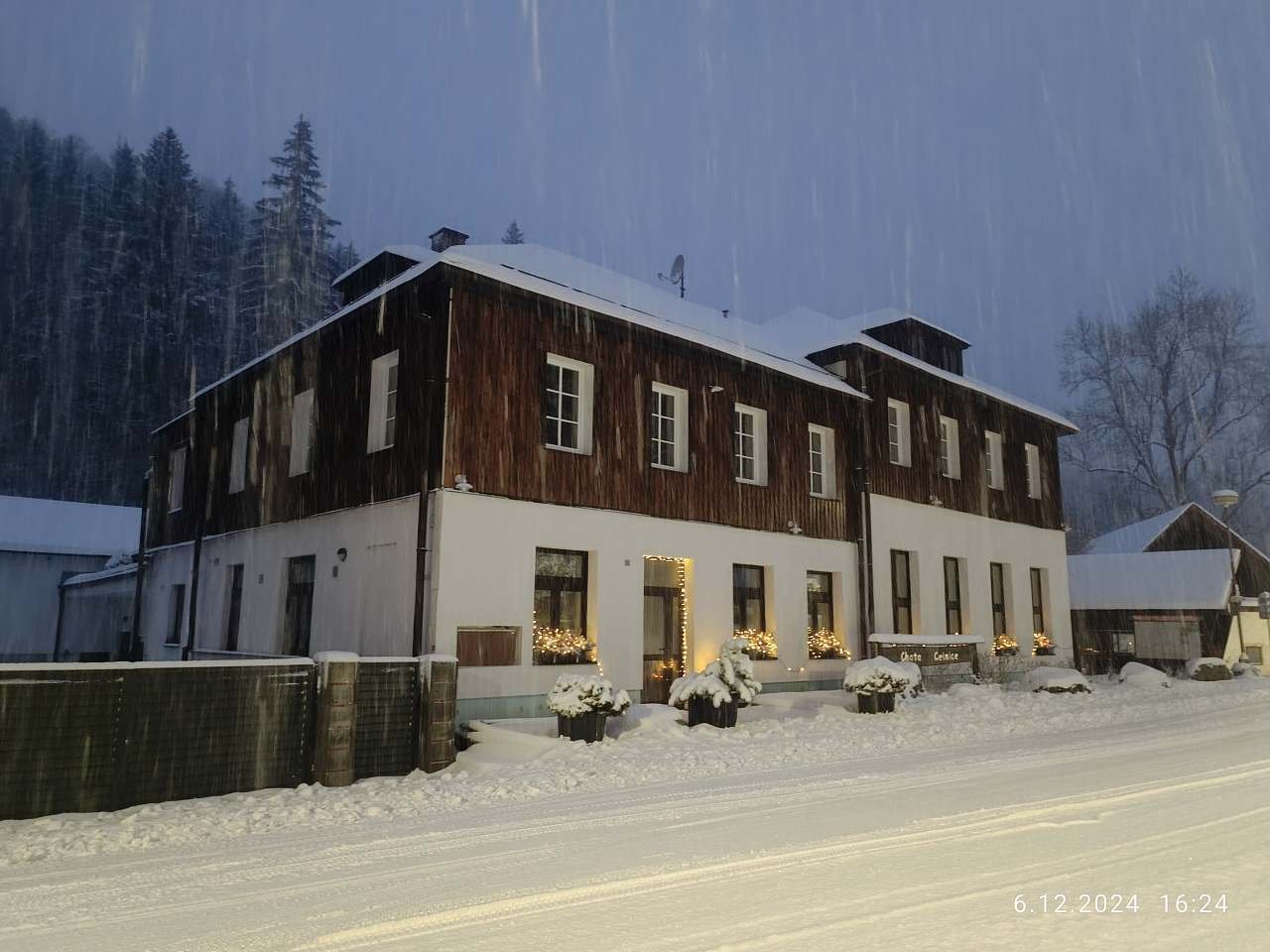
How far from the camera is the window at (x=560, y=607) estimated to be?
46.4 feet

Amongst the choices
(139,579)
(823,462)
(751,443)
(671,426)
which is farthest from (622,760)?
(139,579)

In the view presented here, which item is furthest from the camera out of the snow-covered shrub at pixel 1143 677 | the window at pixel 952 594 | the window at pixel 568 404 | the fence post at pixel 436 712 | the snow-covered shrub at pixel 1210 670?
the snow-covered shrub at pixel 1210 670

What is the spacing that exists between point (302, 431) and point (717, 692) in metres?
9.57

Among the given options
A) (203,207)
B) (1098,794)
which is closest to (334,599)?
(1098,794)

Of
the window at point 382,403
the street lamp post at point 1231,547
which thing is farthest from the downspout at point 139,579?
the street lamp post at point 1231,547

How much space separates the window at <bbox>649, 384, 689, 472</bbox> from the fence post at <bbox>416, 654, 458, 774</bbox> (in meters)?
7.07

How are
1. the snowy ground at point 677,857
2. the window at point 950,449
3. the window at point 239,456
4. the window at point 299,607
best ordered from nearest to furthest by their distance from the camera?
1. the snowy ground at point 677,857
2. the window at point 299,607
3. the window at point 239,456
4. the window at point 950,449

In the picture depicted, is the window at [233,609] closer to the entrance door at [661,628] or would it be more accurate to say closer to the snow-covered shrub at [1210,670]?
the entrance door at [661,628]

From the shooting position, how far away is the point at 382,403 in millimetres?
15383

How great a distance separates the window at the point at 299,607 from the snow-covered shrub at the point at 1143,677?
17949 mm

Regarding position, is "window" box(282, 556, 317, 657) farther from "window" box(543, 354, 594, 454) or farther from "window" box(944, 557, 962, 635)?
"window" box(944, 557, 962, 635)

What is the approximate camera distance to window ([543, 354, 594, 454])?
14859 millimetres

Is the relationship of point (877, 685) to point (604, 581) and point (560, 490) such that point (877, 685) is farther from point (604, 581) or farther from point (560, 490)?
point (560, 490)

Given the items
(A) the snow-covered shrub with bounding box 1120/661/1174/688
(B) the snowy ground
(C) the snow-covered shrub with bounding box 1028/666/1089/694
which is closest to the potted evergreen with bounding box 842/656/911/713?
(B) the snowy ground
